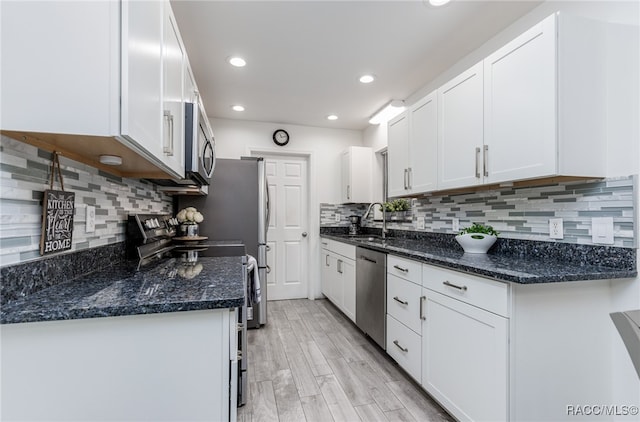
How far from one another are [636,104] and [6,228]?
7.70 feet

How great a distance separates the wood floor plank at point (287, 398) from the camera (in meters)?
1.66

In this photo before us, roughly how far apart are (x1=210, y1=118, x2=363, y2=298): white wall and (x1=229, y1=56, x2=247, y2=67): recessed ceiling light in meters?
1.40

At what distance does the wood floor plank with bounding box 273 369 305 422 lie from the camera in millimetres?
1664

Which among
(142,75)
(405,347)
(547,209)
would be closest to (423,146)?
(547,209)

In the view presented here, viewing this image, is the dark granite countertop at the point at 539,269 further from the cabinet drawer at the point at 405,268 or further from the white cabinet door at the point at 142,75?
the white cabinet door at the point at 142,75

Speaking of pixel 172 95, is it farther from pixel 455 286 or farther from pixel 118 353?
pixel 455 286

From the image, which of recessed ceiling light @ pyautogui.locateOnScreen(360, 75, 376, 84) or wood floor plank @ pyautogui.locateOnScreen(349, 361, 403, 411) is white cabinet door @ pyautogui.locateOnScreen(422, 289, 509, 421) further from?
recessed ceiling light @ pyautogui.locateOnScreen(360, 75, 376, 84)

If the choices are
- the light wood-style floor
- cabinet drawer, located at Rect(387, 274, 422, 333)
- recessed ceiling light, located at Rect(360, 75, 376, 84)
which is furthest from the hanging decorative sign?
recessed ceiling light, located at Rect(360, 75, 376, 84)

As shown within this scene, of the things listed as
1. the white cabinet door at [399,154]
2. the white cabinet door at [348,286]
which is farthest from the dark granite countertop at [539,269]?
the white cabinet door at [348,286]

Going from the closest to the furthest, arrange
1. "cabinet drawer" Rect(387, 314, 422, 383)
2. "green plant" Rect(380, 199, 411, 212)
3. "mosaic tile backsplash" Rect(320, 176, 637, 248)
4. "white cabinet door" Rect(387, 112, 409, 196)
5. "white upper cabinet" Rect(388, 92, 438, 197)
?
"mosaic tile backsplash" Rect(320, 176, 637, 248), "cabinet drawer" Rect(387, 314, 422, 383), "white upper cabinet" Rect(388, 92, 438, 197), "white cabinet door" Rect(387, 112, 409, 196), "green plant" Rect(380, 199, 411, 212)

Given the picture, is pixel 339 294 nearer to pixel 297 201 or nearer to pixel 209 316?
pixel 297 201

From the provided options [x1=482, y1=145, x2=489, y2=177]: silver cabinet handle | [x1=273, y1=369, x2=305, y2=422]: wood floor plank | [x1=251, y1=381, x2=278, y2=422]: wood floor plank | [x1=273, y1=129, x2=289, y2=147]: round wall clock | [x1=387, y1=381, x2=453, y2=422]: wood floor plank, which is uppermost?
[x1=273, y1=129, x2=289, y2=147]: round wall clock

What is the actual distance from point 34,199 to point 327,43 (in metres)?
1.94

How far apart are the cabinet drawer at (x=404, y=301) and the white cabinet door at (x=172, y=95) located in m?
1.53
